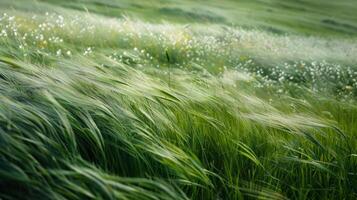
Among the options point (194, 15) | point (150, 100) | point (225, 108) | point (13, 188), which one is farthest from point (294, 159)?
point (194, 15)

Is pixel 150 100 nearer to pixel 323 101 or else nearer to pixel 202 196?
pixel 202 196

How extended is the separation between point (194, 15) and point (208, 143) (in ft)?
4.23

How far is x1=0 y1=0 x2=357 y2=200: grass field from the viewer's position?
1399 mm

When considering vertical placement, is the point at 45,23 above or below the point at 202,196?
above

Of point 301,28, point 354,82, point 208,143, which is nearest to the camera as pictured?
point 208,143

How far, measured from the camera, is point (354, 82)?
266 centimetres

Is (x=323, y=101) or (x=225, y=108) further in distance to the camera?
(x=323, y=101)

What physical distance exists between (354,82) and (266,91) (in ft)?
1.70

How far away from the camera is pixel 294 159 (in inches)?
73.5

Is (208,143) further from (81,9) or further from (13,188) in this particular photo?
(81,9)

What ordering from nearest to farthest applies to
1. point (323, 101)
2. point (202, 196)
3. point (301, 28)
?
1. point (202, 196)
2. point (323, 101)
3. point (301, 28)

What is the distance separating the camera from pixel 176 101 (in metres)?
1.78

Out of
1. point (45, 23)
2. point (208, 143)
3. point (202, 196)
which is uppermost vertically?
point (45, 23)

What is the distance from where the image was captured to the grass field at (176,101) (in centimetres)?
140
